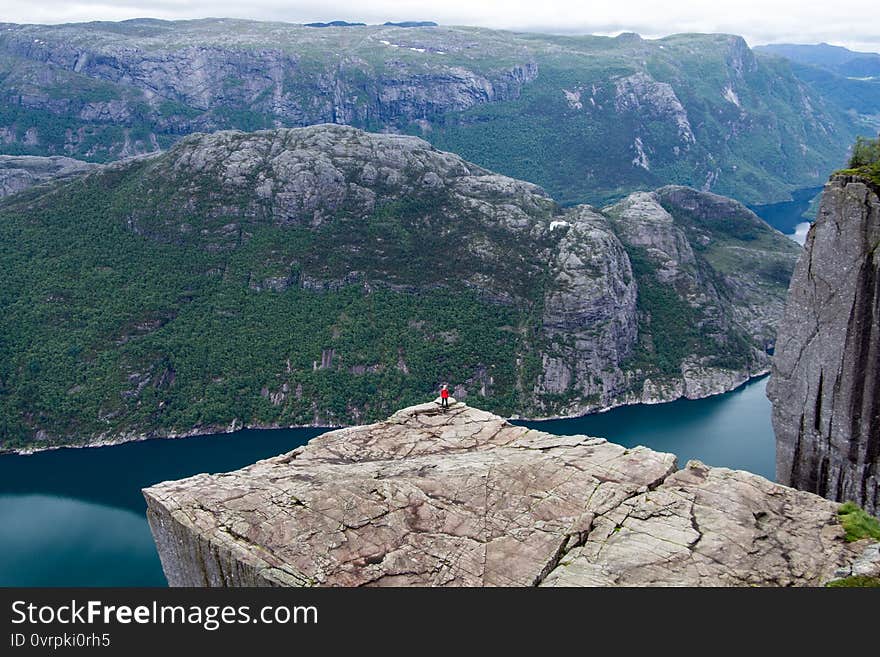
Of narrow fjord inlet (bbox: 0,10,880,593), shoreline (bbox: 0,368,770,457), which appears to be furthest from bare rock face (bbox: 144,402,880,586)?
shoreline (bbox: 0,368,770,457)

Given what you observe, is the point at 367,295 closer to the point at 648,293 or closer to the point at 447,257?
the point at 447,257

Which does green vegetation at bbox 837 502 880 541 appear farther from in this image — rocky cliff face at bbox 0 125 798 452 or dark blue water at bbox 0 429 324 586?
rocky cliff face at bbox 0 125 798 452

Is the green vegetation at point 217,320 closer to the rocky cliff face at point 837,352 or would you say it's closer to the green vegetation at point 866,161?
the rocky cliff face at point 837,352

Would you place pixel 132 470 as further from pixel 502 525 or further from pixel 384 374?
pixel 502 525

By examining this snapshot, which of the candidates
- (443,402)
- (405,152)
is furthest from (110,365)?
(443,402)

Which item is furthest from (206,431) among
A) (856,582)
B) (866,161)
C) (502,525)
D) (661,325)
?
(856,582)

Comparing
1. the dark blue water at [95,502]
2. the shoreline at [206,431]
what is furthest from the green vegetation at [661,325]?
the dark blue water at [95,502]
